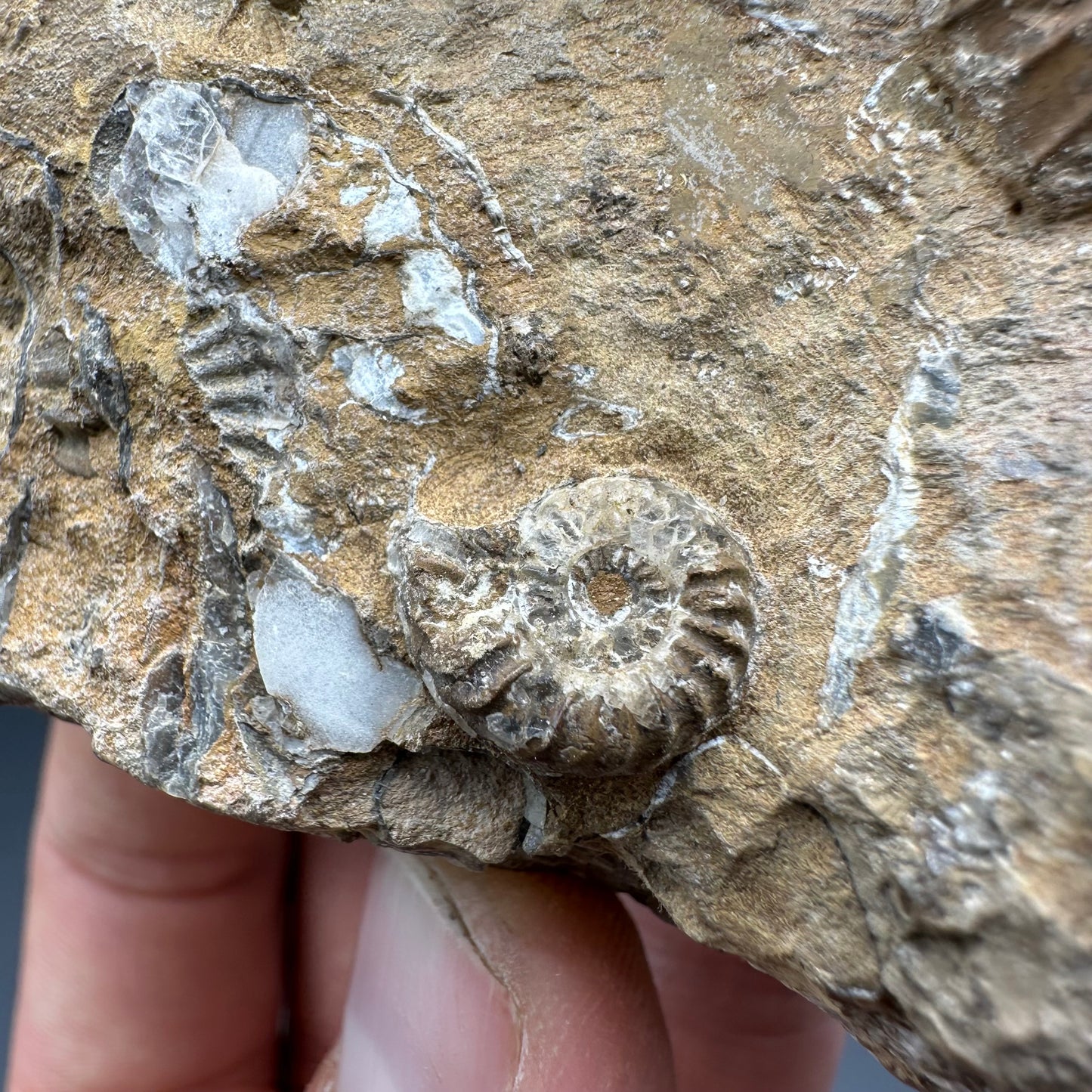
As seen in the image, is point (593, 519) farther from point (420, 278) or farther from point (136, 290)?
point (136, 290)

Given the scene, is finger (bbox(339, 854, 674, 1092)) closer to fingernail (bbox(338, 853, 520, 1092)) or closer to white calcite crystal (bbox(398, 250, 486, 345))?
fingernail (bbox(338, 853, 520, 1092))

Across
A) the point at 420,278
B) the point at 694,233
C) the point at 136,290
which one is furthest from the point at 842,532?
the point at 136,290

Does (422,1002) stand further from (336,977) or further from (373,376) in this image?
(373,376)

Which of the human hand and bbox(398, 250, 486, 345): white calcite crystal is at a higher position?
bbox(398, 250, 486, 345): white calcite crystal

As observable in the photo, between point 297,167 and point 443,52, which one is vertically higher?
point 443,52

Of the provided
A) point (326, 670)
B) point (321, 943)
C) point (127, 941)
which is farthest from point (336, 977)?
point (326, 670)

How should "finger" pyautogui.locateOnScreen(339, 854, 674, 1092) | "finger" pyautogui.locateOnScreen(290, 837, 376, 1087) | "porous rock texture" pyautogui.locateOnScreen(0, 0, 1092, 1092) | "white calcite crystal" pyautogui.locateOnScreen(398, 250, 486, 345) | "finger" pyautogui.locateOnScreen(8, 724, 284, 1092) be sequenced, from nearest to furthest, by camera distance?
"porous rock texture" pyautogui.locateOnScreen(0, 0, 1092, 1092) < "white calcite crystal" pyautogui.locateOnScreen(398, 250, 486, 345) < "finger" pyautogui.locateOnScreen(339, 854, 674, 1092) < "finger" pyautogui.locateOnScreen(8, 724, 284, 1092) < "finger" pyautogui.locateOnScreen(290, 837, 376, 1087)

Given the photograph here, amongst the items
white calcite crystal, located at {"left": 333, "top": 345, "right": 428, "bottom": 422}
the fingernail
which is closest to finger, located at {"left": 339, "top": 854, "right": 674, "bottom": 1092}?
the fingernail
